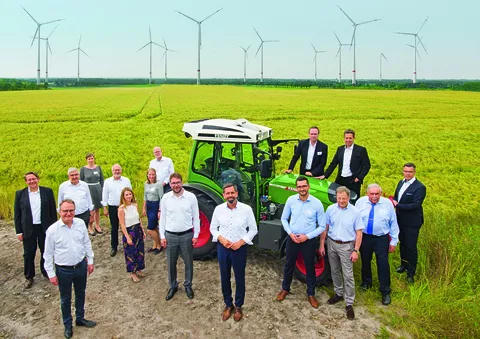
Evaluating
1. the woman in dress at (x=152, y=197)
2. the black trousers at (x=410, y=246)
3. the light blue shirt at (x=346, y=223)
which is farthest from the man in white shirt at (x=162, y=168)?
the black trousers at (x=410, y=246)

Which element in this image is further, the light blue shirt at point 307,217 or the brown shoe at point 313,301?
the brown shoe at point 313,301

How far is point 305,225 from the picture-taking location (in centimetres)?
582

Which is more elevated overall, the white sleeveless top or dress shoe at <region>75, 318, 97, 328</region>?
the white sleeveless top

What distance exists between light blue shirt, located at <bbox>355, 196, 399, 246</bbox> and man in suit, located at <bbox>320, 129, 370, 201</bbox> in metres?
1.75

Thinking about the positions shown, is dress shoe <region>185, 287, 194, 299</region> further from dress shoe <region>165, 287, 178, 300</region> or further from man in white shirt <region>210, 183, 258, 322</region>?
man in white shirt <region>210, 183, 258, 322</region>

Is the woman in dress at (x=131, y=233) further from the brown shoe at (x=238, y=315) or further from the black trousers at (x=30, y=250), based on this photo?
the brown shoe at (x=238, y=315)

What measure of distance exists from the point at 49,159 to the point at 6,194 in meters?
5.16

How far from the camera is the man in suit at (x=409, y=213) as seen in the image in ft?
21.3

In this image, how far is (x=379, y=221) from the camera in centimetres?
602

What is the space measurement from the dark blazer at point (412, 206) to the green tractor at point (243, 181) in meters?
1.05

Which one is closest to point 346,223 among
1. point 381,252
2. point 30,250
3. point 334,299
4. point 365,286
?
point 381,252

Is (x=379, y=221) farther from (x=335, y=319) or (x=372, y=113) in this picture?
(x=372, y=113)

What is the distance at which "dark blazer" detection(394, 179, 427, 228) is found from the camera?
6469mm

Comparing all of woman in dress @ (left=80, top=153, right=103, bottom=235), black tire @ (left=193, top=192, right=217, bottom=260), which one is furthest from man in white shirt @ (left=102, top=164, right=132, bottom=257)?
black tire @ (left=193, top=192, right=217, bottom=260)
